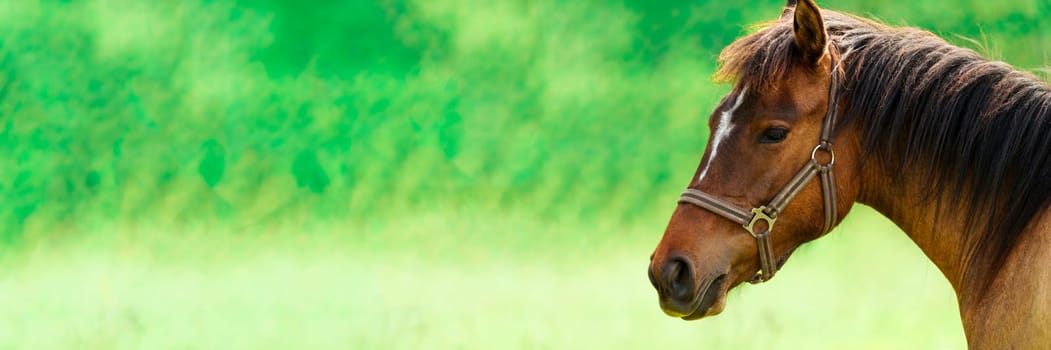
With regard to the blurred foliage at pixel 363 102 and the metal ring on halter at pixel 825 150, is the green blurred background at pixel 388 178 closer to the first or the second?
the blurred foliage at pixel 363 102

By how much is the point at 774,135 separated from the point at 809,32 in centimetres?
24

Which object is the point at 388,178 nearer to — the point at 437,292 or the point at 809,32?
the point at 437,292

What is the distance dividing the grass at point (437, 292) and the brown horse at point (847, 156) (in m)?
2.26

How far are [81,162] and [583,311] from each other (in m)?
2.42

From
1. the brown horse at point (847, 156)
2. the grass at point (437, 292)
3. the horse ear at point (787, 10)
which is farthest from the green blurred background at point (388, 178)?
the brown horse at point (847, 156)

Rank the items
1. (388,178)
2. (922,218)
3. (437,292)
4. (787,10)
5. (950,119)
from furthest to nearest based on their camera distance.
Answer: (388,178), (437,292), (787,10), (922,218), (950,119)

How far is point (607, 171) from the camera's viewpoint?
5.07 metres

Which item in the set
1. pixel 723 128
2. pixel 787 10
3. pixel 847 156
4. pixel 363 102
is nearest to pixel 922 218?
pixel 847 156

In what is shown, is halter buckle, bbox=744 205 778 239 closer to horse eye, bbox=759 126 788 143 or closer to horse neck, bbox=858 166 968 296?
horse eye, bbox=759 126 788 143

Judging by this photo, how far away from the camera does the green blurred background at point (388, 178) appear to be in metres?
4.82

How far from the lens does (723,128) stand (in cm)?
246

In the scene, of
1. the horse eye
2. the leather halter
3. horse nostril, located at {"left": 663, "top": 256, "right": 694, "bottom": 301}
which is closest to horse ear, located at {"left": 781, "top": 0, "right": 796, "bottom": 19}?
the leather halter

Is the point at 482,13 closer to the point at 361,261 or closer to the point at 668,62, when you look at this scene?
the point at 668,62

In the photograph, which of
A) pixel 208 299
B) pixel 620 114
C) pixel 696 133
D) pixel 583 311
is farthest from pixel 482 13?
pixel 208 299
